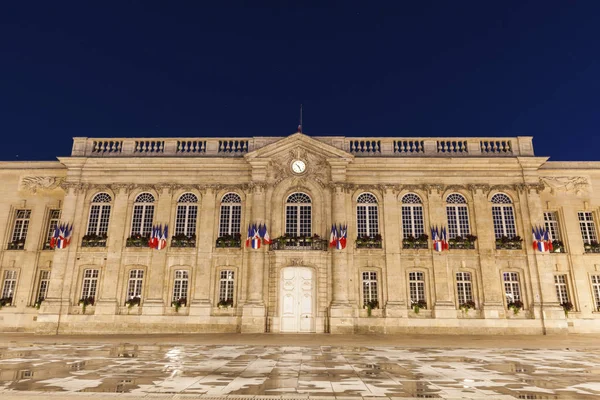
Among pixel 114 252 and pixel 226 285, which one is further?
pixel 114 252

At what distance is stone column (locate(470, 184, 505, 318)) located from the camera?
20.9 meters

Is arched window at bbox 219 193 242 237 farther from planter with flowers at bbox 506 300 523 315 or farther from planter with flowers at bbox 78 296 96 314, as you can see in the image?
planter with flowers at bbox 506 300 523 315

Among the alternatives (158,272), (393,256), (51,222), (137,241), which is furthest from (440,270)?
(51,222)

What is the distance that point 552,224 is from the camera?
922 inches

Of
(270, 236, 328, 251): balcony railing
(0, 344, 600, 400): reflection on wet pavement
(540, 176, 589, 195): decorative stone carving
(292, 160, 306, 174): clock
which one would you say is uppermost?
(292, 160, 306, 174): clock

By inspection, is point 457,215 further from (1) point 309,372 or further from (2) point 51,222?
(2) point 51,222

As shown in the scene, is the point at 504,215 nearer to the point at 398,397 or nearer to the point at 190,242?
the point at 190,242

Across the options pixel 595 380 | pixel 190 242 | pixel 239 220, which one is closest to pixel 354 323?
pixel 239 220

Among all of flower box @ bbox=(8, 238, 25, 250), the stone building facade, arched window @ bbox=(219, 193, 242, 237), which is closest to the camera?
the stone building facade

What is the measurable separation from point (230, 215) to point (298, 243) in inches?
170

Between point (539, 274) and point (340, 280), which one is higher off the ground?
point (539, 274)

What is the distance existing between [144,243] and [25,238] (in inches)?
294

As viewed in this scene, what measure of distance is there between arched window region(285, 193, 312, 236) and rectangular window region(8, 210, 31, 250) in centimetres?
1528

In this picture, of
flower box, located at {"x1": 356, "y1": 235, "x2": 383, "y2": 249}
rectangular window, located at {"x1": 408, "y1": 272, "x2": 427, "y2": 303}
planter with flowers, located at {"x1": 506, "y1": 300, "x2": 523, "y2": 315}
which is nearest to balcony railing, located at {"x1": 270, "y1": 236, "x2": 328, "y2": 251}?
flower box, located at {"x1": 356, "y1": 235, "x2": 383, "y2": 249}
